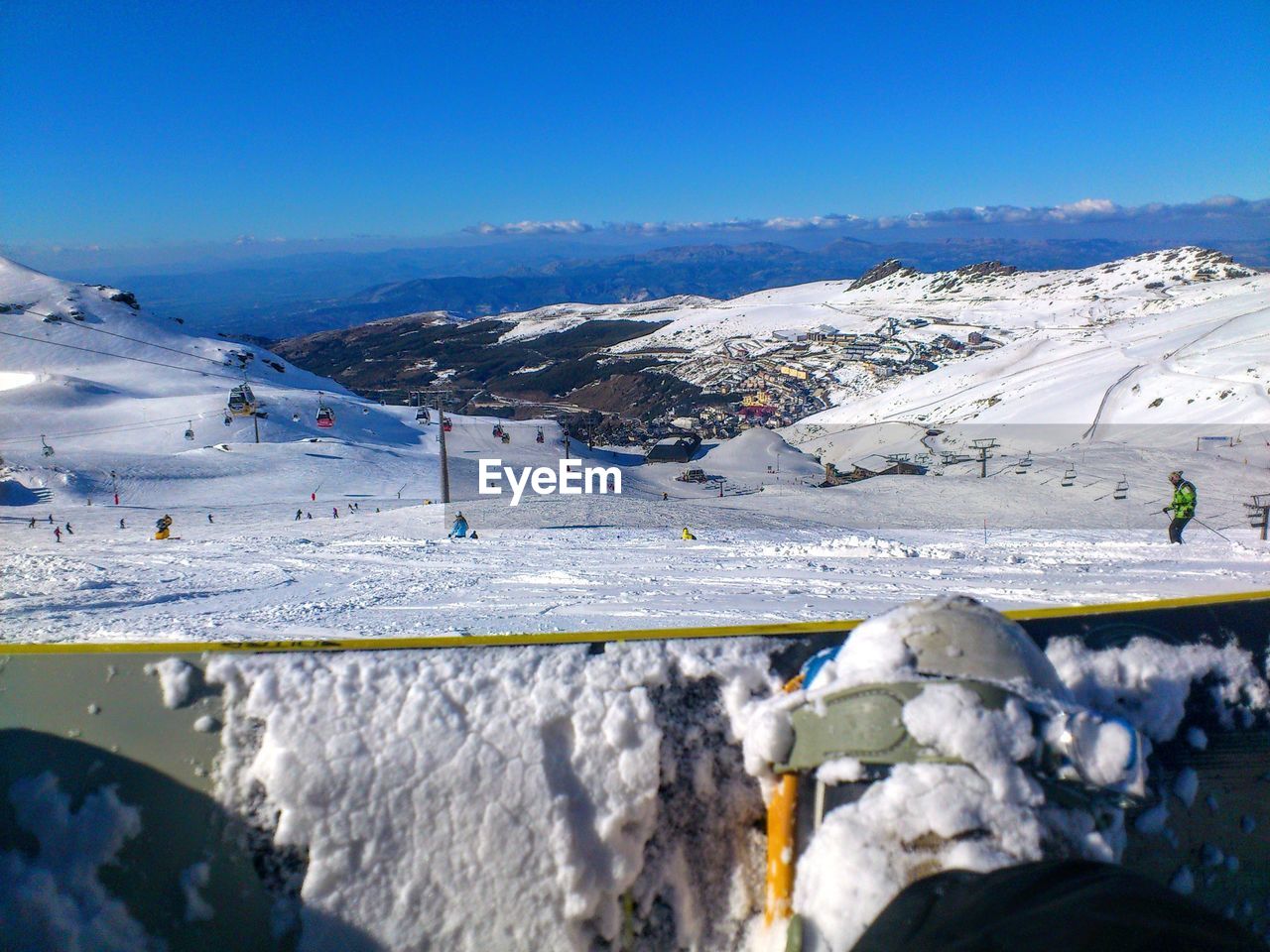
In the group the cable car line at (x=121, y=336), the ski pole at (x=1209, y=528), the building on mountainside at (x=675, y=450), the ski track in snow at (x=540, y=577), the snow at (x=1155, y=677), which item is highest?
the cable car line at (x=121, y=336)

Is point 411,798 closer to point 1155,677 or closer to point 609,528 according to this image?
point 1155,677

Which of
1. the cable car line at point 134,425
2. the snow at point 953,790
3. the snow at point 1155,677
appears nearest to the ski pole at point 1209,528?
the snow at point 1155,677

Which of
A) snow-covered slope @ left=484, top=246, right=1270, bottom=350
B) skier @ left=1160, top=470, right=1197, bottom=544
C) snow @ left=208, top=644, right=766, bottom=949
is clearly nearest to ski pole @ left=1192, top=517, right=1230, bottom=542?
skier @ left=1160, top=470, right=1197, bottom=544

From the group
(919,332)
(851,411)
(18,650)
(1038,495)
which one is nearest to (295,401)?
(851,411)

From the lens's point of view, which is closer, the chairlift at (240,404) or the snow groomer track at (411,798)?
the snow groomer track at (411,798)

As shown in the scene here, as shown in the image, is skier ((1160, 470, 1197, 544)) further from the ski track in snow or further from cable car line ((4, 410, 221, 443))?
cable car line ((4, 410, 221, 443))

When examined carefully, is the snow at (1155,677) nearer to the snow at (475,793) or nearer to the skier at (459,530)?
the snow at (475,793)

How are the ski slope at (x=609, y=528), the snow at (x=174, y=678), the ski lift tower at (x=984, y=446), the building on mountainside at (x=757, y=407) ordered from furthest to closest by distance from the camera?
the building on mountainside at (x=757, y=407), the ski lift tower at (x=984, y=446), the ski slope at (x=609, y=528), the snow at (x=174, y=678)

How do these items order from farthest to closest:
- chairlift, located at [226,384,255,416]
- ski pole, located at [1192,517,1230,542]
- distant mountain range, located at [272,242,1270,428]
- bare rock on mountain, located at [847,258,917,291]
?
1. bare rock on mountain, located at [847,258,917,291]
2. distant mountain range, located at [272,242,1270,428]
3. chairlift, located at [226,384,255,416]
4. ski pole, located at [1192,517,1230,542]
